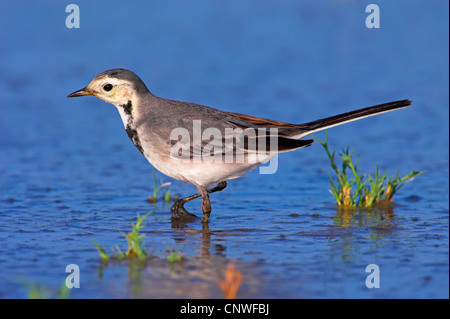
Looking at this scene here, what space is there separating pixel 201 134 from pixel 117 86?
127cm

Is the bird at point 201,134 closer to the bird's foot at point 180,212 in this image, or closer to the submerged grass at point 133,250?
the bird's foot at point 180,212

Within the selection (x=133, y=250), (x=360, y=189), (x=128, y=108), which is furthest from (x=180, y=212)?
(x=360, y=189)

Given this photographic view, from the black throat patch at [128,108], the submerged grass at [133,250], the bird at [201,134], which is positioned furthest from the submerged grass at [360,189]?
the submerged grass at [133,250]

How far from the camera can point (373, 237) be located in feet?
25.0

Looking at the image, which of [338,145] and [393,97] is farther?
[393,97]

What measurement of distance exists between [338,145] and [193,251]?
19.5 ft

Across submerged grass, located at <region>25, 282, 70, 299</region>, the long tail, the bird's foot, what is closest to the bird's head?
the long tail

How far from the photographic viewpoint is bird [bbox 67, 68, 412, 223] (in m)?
8.05

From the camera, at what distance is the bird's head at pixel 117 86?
8.66 m

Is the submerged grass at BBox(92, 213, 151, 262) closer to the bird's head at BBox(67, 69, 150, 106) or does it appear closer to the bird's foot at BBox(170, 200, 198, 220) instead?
the bird's foot at BBox(170, 200, 198, 220)

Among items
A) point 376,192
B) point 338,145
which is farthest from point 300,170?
point 376,192

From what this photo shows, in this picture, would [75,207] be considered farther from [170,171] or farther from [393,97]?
[393,97]

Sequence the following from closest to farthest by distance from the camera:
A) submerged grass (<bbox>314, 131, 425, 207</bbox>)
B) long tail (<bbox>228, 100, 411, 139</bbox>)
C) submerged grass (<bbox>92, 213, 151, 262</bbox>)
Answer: submerged grass (<bbox>92, 213, 151, 262</bbox>) < long tail (<bbox>228, 100, 411, 139</bbox>) < submerged grass (<bbox>314, 131, 425, 207</bbox>)

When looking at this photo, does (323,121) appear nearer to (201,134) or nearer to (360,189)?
(360,189)
